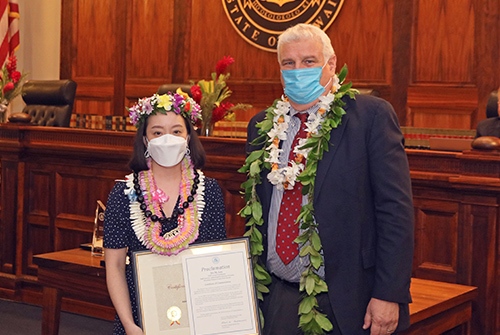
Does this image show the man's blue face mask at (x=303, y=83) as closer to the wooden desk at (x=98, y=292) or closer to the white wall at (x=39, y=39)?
Result: the wooden desk at (x=98, y=292)

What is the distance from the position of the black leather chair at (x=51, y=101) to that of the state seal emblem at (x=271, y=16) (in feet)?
5.56

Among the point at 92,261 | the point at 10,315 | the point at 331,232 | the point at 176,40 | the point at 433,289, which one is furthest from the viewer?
the point at 176,40

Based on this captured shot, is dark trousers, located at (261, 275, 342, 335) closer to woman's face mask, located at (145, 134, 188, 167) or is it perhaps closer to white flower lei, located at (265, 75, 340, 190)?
white flower lei, located at (265, 75, 340, 190)

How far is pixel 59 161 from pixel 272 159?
2.84 m

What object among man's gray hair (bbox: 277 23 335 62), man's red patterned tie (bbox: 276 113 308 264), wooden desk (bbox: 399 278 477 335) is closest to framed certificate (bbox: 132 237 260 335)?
man's red patterned tie (bbox: 276 113 308 264)

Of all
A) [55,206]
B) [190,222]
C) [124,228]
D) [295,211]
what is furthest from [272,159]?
[55,206]

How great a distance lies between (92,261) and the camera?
3.59 meters

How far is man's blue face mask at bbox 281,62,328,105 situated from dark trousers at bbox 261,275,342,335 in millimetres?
578

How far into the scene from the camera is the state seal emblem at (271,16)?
6090 millimetres

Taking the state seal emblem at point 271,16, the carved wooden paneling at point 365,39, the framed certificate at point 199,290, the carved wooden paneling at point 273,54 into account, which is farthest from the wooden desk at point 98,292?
the state seal emblem at point 271,16

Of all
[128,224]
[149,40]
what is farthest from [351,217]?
[149,40]

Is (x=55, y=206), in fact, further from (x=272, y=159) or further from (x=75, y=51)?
(x=75, y=51)

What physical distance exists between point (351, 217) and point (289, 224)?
7.7 inches

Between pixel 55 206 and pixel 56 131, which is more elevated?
pixel 56 131
